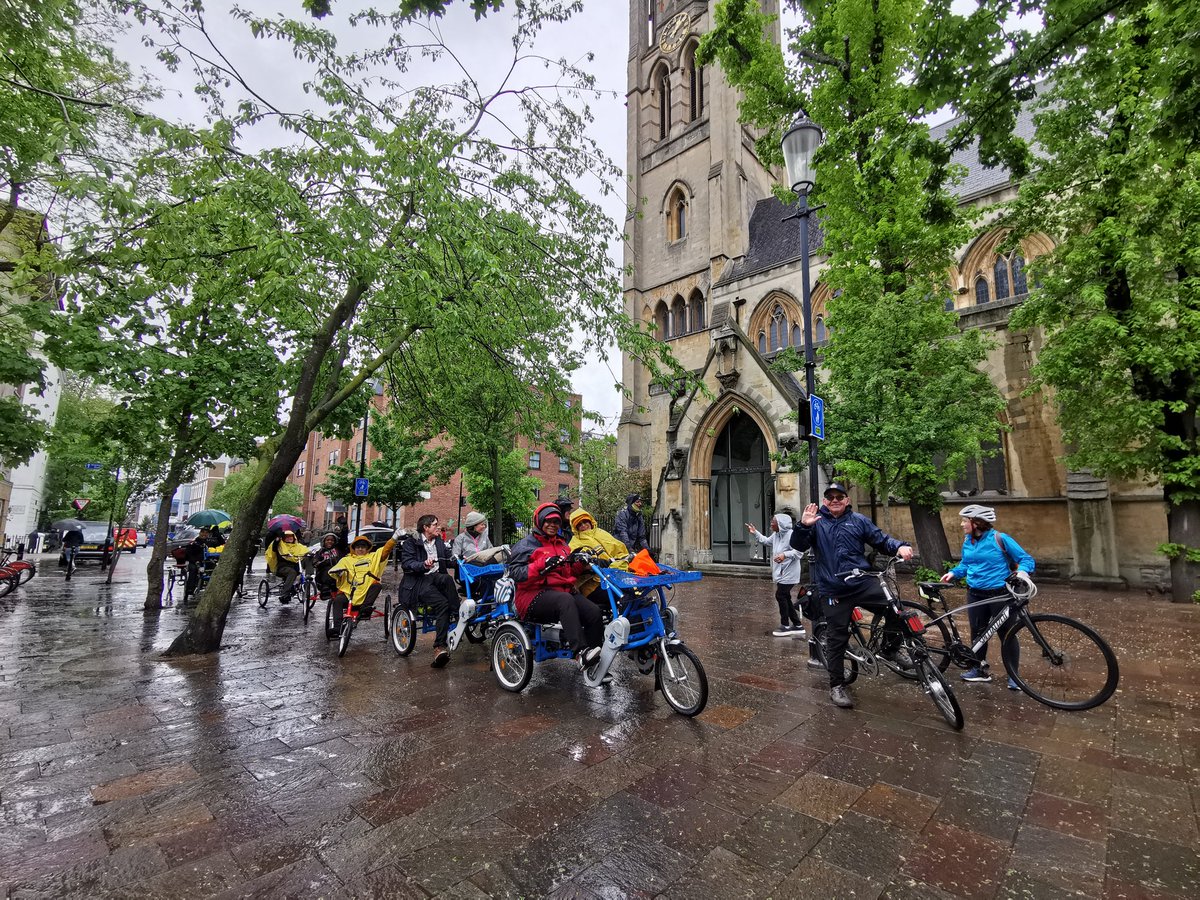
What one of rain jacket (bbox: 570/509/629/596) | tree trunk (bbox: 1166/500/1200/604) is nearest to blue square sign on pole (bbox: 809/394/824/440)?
rain jacket (bbox: 570/509/629/596)

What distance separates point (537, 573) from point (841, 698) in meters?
2.85

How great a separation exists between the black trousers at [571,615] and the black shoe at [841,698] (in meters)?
2.08

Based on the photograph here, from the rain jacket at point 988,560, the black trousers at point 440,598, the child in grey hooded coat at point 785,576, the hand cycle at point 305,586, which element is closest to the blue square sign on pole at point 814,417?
the child in grey hooded coat at point 785,576

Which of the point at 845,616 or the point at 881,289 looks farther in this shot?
the point at 881,289

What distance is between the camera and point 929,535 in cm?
1307

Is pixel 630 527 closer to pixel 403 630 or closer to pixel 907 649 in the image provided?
pixel 403 630

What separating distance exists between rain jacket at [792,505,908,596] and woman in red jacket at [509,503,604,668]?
2.10 m

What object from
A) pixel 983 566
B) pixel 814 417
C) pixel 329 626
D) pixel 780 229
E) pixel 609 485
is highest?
pixel 780 229

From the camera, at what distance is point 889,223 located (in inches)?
475

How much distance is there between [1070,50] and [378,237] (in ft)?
22.0

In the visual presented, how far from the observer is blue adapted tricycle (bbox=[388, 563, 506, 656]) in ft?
20.3

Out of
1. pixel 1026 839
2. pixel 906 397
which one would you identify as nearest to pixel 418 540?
pixel 1026 839

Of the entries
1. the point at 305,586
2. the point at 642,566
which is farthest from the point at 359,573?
the point at 642,566

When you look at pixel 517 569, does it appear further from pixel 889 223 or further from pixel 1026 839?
pixel 889 223
